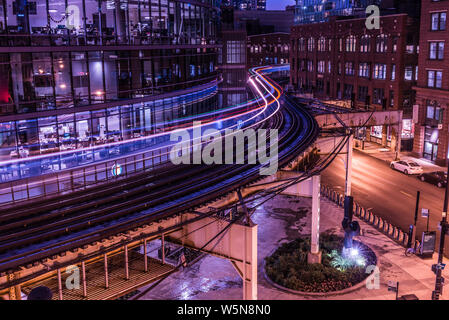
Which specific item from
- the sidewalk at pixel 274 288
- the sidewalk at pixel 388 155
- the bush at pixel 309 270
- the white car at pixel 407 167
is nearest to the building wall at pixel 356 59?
the sidewalk at pixel 388 155

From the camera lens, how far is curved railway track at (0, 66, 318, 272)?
45.0ft

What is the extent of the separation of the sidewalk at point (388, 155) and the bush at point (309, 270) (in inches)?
878

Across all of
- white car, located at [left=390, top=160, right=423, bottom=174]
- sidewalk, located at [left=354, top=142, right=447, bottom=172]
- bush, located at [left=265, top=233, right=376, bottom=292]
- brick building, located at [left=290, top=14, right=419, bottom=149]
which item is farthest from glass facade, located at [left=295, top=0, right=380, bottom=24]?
bush, located at [left=265, top=233, right=376, bottom=292]

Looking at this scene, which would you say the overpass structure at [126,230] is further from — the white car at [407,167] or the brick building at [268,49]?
the brick building at [268,49]

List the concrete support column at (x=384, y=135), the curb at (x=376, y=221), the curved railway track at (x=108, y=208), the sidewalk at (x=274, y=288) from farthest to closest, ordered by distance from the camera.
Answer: the concrete support column at (x=384, y=135)
the curb at (x=376, y=221)
the sidewalk at (x=274, y=288)
the curved railway track at (x=108, y=208)

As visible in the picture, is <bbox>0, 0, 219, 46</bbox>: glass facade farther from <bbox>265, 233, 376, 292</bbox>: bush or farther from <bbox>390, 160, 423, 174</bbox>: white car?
<bbox>390, 160, 423, 174</bbox>: white car

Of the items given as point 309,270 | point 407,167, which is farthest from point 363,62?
point 309,270

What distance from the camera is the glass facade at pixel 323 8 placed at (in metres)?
102

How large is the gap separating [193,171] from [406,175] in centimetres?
2534

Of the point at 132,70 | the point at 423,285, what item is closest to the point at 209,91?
the point at 132,70

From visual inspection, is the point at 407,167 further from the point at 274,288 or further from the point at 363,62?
the point at 274,288

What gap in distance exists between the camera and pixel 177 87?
116 feet

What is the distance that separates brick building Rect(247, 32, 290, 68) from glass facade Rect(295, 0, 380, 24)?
1079 centimetres

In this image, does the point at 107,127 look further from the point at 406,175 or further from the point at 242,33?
the point at 242,33
